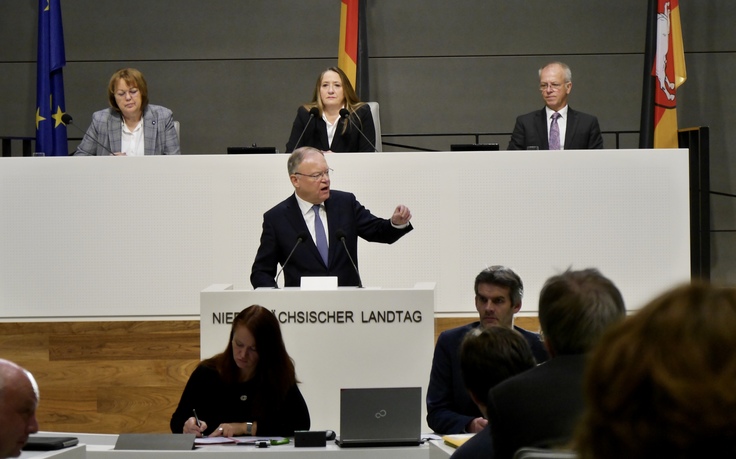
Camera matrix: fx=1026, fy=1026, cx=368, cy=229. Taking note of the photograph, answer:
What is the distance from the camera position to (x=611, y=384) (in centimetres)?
81

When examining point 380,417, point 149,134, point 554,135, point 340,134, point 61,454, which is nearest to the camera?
point 61,454

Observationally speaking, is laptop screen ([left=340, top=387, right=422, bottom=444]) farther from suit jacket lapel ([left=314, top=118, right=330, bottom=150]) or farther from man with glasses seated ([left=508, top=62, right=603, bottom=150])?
man with glasses seated ([left=508, top=62, right=603, bottom=150])

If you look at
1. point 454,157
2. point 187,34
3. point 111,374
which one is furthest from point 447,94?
point 111,374

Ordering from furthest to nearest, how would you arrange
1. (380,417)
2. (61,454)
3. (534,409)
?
(380,417) < (61,454) < (534,409)

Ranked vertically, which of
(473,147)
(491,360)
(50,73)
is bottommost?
(491,360)

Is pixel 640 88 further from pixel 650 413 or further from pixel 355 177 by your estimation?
pixel 650 413

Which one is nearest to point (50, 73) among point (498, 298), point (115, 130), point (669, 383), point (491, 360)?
point (115, 130)

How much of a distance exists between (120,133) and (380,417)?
360 centimetres

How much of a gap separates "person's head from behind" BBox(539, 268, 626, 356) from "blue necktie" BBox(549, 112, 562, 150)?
4446 millimetres

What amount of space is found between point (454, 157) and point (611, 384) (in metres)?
5.04

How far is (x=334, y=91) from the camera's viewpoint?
580 centimetres

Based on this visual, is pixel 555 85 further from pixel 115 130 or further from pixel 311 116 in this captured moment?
pixel 115 130

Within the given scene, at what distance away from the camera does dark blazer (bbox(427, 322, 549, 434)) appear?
11.2 ft

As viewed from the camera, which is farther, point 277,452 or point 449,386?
point 449,386
